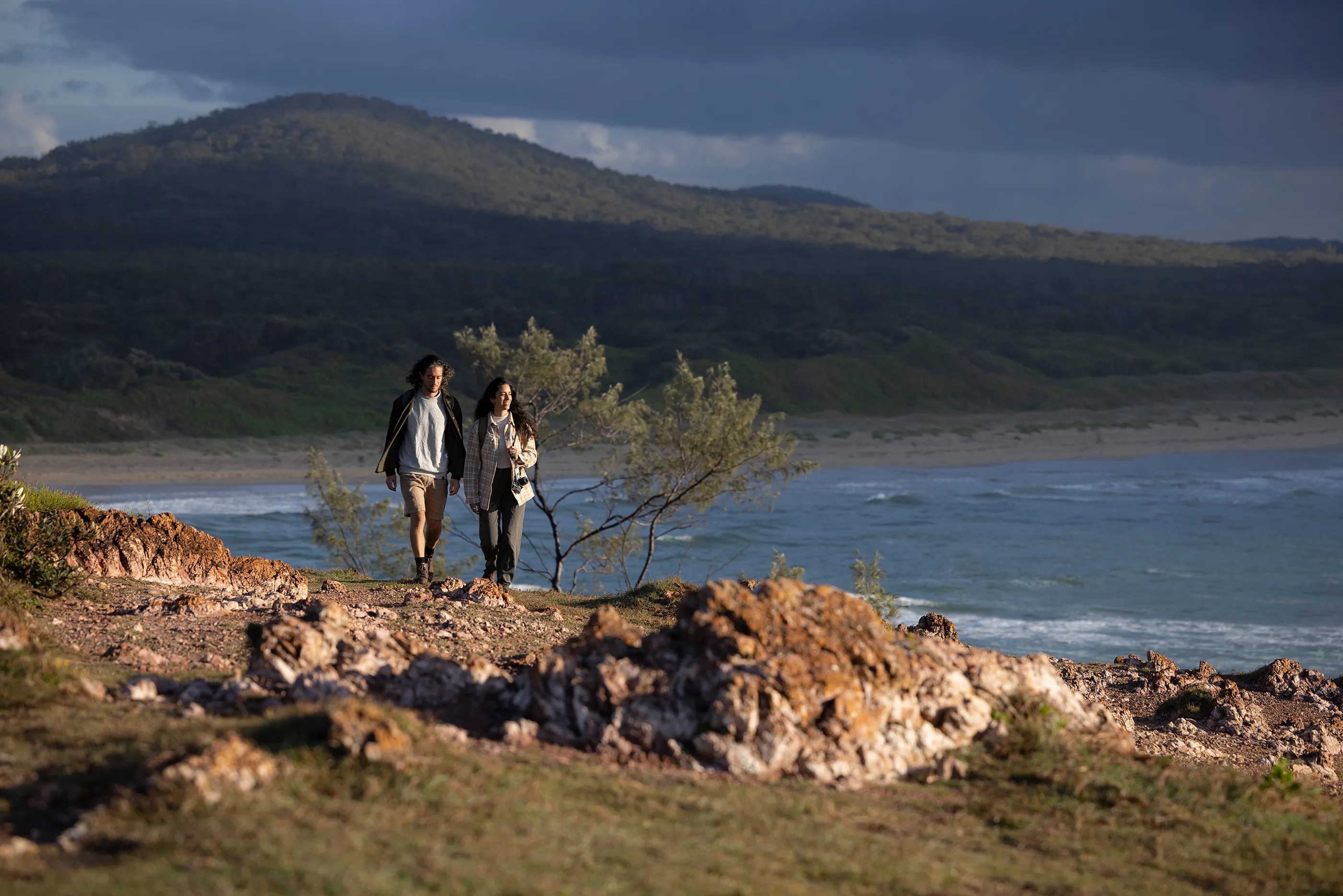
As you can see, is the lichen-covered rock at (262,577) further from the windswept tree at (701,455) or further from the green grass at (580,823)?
the windswept tree at (701,455)

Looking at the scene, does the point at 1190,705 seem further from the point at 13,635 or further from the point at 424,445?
the point at 13,635

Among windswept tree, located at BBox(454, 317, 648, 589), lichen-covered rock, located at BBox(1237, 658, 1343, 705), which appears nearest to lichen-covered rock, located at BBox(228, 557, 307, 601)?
windswept tree, located at BBox(454, 317, 648, 589)

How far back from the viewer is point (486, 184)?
128 meters

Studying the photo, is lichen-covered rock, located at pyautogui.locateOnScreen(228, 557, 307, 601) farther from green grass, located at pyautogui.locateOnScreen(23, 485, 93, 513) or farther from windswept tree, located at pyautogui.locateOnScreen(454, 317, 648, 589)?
windswept tree, located at pyautogui.locateOnScreen(454, 317, 648, 589)

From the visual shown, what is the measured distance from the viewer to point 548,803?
3977 millimetres

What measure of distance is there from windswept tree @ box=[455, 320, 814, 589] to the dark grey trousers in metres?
5.09

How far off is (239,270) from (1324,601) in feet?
221

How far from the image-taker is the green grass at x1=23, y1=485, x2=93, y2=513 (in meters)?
8.30

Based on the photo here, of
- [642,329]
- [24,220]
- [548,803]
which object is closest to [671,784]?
[548,803]

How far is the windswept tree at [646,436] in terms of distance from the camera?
1505 cm

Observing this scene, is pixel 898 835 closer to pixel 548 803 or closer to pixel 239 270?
pixel 548 803

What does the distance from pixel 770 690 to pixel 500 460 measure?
4.51m

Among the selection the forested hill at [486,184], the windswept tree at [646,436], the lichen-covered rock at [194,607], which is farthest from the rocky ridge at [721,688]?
the forested hill at [486,184]

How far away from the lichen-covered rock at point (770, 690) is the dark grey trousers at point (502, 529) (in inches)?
146
